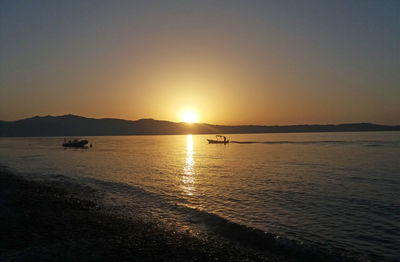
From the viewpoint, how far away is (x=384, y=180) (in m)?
30.4

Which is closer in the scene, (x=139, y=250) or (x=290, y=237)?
Answer: (x=139, y=250)

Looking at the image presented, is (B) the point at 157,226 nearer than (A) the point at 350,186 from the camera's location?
Yes

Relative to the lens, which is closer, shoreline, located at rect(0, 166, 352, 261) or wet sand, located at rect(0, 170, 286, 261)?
wet sand, located at rect(0, 170, 286, 261)

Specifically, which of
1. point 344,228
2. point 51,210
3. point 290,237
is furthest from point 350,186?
point 51,210

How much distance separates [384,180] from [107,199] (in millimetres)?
30423

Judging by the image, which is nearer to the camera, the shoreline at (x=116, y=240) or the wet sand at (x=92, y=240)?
the wet sand at (x=92, y=240)

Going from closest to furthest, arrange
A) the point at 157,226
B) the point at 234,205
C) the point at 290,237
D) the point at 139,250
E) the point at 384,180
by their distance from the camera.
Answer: the point at 139,250 → the point at 290,237 → the point at 157,226 → the point at 234,205 → the point at 384,180

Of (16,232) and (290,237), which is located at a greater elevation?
(16,232)

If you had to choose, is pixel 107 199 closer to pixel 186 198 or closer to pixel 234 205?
pixel 186 198

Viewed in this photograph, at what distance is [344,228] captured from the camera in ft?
50.0

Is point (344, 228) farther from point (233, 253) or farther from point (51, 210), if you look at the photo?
point (51, 210)

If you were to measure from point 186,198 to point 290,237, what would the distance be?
439 inches

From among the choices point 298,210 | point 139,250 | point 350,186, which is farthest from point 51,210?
point 350,186

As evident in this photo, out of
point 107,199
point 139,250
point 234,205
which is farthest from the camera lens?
point 107,199
